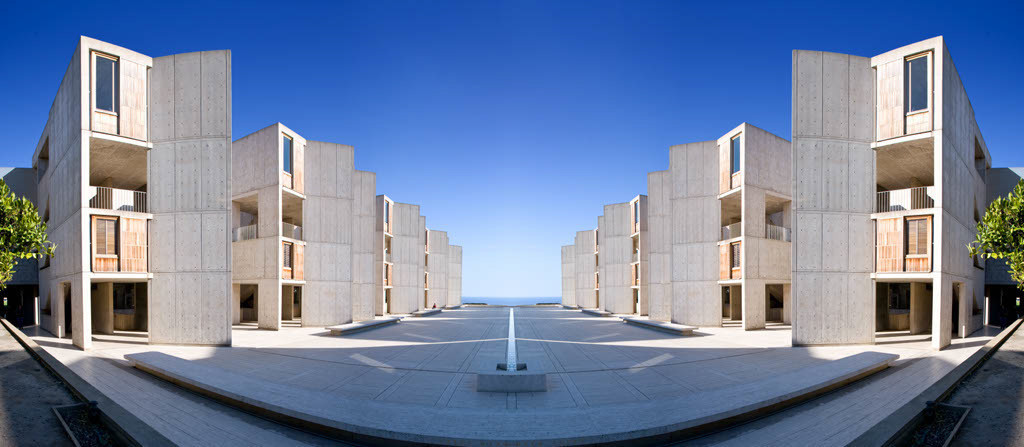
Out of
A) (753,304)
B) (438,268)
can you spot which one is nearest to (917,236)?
(753,304)

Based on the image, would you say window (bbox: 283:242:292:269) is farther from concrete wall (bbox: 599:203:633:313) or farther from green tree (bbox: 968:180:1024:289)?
green tree (bbox: 968:180:1024:289)

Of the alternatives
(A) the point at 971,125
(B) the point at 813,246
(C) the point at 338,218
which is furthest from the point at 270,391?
(A) the point at 971,125

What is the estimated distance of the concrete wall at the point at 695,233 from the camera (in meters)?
27.7

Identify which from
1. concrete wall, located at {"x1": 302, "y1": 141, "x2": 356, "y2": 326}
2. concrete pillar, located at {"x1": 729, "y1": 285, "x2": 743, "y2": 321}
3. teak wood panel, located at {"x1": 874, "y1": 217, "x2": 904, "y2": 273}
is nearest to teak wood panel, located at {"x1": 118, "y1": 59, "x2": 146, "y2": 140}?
concrete wall, located at {"x1": 302, "y1": 141, "x2": 356, "y2": 326}

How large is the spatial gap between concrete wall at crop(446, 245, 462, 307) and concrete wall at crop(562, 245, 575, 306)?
15.2 metres

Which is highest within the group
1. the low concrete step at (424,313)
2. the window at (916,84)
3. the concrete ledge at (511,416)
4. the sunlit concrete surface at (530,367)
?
the window at (916,84)

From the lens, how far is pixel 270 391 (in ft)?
32.6

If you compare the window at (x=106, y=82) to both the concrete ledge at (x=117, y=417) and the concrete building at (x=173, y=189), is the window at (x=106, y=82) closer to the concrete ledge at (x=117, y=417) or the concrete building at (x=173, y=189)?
the concrete building at (x=173, y=189)

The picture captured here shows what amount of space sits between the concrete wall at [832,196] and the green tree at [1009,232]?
10.9 ft

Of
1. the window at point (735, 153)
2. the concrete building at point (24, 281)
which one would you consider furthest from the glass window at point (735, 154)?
the concrete building at point (24, 281)

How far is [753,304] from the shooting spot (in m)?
26.1

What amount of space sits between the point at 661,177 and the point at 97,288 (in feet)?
103

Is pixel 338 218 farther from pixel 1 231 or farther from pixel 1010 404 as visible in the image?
pixel 1010 404

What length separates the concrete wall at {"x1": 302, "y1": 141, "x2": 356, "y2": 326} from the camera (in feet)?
91.7
